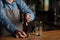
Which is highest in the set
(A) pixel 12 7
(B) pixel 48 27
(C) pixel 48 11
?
(A) pixel 12 7

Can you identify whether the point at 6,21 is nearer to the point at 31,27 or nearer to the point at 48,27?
the point at 31,27

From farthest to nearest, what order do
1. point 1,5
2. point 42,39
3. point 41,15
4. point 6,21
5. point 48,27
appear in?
point 41,15 < point 48,27 < point 1,5 < point 6,21 < point 42,39

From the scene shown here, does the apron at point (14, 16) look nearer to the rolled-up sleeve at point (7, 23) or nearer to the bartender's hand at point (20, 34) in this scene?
the rolled-up sleeve at point (7, 23)

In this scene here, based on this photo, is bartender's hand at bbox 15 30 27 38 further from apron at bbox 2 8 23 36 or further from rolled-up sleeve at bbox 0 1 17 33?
apron at bbox 2 8 23 36

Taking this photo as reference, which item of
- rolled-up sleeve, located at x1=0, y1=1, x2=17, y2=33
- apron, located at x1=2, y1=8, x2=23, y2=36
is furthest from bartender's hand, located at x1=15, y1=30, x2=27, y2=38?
apron, located at x1=2, y1=8, x2=23, y2=36

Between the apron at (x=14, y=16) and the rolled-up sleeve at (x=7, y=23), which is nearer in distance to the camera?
the rolled-up sleeve at (x=7, y=23)

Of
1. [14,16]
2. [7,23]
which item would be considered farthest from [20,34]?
[14,16]

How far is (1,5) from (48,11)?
226cm

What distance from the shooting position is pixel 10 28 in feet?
4.22

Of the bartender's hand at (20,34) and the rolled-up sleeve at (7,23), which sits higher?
the rolled-up sleeve at (7,23)

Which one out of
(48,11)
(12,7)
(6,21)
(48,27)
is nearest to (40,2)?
(48,11)

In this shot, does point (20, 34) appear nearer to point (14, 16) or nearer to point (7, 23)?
point (7, 23)

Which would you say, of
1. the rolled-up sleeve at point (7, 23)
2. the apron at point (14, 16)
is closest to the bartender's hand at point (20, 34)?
the rolled-up sleeve at point (7, 23)

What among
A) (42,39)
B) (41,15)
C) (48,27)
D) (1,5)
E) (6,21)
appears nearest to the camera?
(42,39)
